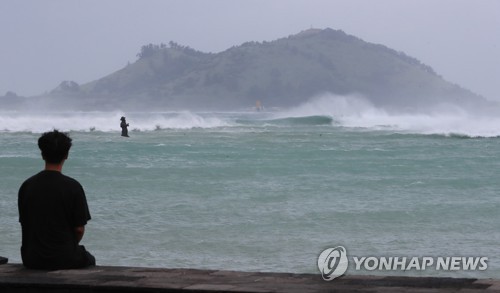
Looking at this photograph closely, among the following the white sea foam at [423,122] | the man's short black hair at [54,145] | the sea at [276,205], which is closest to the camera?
the man's short black hair at [54,145]

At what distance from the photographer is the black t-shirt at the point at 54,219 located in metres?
5.69

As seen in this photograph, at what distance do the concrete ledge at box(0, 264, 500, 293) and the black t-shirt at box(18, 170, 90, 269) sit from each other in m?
0.11

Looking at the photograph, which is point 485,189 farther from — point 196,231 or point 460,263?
point 460,263

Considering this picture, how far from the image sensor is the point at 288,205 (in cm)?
1547

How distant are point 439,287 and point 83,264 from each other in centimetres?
199

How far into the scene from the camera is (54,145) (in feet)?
18.6

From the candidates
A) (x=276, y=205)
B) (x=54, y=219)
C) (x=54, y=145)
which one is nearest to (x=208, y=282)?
(x=54, y=219)

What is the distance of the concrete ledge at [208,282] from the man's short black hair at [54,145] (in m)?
0.62

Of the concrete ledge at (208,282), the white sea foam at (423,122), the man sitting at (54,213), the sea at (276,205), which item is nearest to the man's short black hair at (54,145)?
the man sitting at (54,213)

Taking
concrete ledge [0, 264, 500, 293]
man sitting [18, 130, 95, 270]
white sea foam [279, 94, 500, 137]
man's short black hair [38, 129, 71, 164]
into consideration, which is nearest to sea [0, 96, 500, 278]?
concrete ledge [0, 264, 500, 293]

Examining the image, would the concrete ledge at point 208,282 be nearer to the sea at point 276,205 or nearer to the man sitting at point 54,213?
the man sitting at point 54,213

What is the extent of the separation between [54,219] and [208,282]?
40.6 inches

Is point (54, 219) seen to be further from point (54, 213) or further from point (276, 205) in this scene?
point (276, 205)

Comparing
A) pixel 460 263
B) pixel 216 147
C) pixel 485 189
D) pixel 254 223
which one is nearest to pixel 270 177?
pixel 485 189
